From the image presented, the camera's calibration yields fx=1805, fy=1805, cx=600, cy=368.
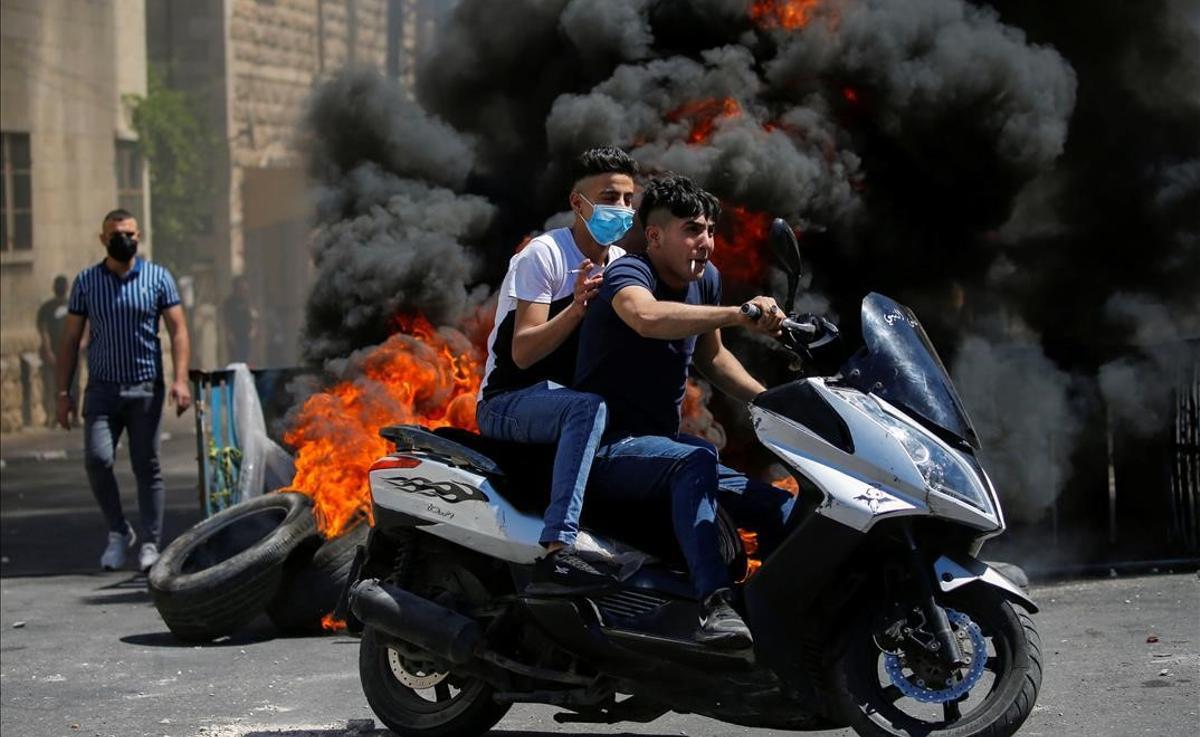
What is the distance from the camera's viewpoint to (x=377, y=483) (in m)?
6.27

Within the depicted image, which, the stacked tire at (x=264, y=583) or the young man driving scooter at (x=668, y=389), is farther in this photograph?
the stacked tire at (x=264, y=583)

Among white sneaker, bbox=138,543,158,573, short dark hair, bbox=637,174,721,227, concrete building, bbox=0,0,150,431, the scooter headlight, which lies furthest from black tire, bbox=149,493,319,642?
concrete building, bbox=0,0,150,431

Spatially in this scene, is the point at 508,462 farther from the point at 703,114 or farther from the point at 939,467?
the point at 703,114

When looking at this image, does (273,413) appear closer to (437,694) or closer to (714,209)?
(437,694)

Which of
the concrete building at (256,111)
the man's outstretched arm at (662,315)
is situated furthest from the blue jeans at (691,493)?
the concrete building at (256,111)

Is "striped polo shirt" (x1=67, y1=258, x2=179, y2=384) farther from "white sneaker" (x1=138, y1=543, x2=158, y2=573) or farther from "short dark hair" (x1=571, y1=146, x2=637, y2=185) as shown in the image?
"short dark hair" (x1=571, y1=146, x2=637, y2=185)

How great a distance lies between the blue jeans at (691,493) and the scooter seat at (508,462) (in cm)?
26

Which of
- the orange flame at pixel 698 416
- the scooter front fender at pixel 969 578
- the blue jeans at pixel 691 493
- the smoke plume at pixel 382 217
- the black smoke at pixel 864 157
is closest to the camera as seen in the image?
the scooter front fender at pixel 969 578

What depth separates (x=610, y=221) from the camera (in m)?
6.06

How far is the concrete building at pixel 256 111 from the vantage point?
103ft

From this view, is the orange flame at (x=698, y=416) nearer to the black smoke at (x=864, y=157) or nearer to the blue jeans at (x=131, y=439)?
the black smoke at (x=864, y=157)

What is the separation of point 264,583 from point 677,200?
360 cm

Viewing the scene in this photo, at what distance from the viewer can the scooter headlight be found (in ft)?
16.6

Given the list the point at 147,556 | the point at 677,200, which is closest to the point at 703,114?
the point at 147,556
